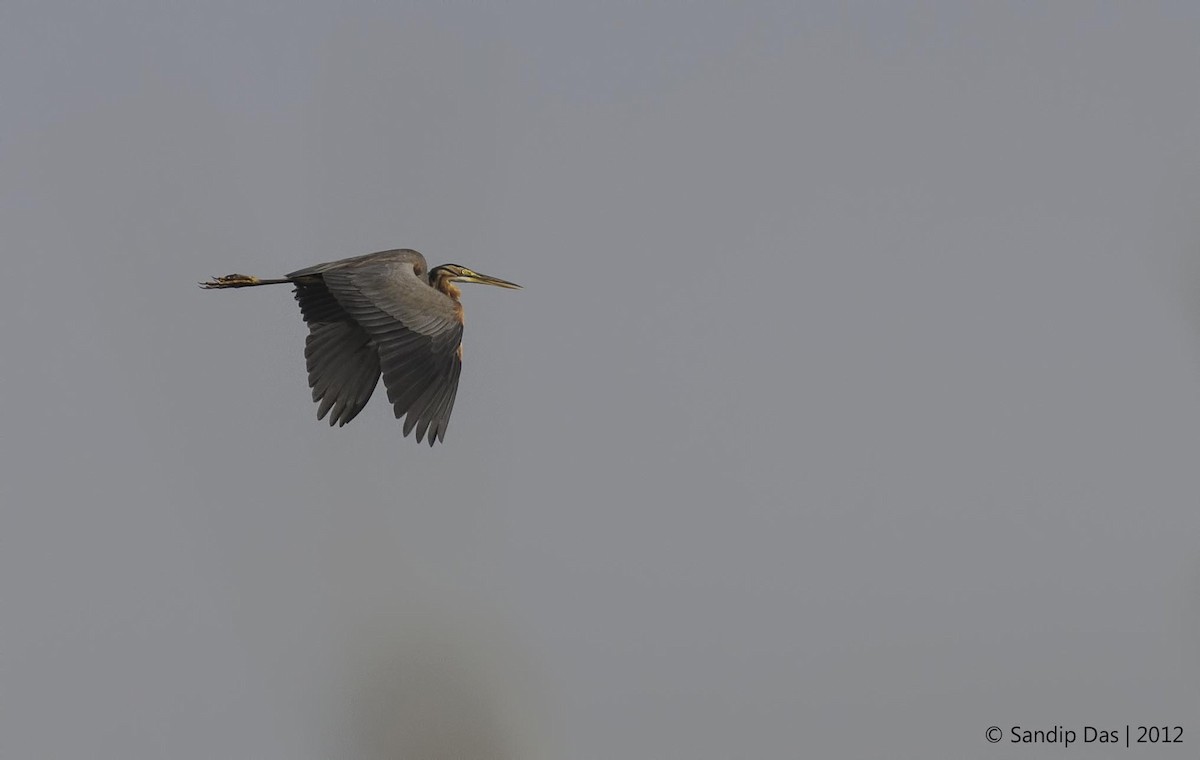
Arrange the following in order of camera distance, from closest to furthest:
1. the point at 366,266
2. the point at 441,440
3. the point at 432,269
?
1. the point at 441,440
2. the point at 366,266
3. the point at 432,269

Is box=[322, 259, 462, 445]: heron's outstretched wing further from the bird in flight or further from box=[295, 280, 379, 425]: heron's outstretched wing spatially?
box=[295, 280, 379, 425]: heron's outstretched wing

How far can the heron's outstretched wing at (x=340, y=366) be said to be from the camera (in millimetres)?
22609

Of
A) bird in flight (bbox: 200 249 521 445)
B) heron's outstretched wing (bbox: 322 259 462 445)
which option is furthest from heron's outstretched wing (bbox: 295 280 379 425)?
heron's outstretched wing (bbox: 322 259 462 445)

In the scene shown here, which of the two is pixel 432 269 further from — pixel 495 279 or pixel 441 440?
pixel 441 440

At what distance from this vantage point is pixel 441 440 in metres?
19.6

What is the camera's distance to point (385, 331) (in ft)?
68.3

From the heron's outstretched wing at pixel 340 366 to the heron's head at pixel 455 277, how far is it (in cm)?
131

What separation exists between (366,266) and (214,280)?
9.22ft

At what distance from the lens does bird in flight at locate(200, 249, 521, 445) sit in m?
20.1

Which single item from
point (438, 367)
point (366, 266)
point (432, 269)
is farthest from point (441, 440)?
point (432, 269)

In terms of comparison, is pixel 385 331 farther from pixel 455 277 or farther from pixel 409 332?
pixel 455 277

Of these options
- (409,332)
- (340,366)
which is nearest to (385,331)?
(409,332)

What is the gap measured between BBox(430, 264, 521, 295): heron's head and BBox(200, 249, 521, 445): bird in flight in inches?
0.5

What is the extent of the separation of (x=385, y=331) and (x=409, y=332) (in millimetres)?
296
